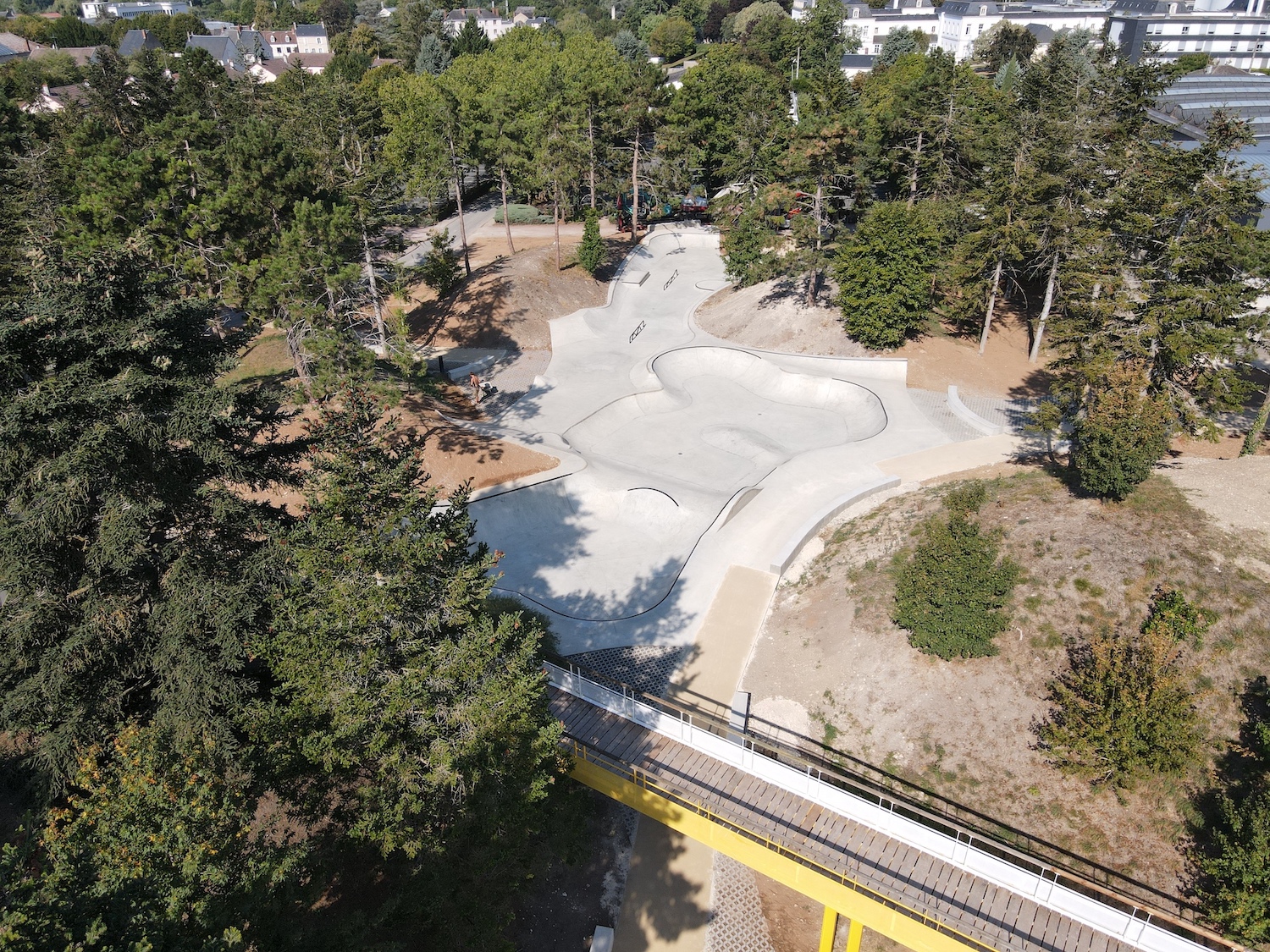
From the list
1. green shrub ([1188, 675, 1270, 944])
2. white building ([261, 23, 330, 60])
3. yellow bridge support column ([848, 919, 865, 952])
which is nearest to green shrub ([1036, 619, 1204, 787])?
green shrub ([1188, 675, 1270, 944])

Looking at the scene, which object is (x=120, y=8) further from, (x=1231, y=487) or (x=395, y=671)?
(x=1231, y=487)

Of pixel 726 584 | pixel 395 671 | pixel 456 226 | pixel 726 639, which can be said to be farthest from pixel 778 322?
pixel 395 671

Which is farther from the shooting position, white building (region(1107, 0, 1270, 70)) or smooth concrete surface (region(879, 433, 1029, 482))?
white building (region(1107, 0, 1270, 70))

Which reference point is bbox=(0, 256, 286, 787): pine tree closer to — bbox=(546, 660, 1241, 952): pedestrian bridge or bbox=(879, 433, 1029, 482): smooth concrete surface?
bbox=(546, 660, 1241, 952): pedestrian bridge

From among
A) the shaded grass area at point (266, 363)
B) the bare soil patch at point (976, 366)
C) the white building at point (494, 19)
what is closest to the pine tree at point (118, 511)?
the shaded grass area at point (266, 363)

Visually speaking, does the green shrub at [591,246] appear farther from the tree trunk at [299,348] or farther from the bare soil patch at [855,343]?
the tree trunk at [299,348]
